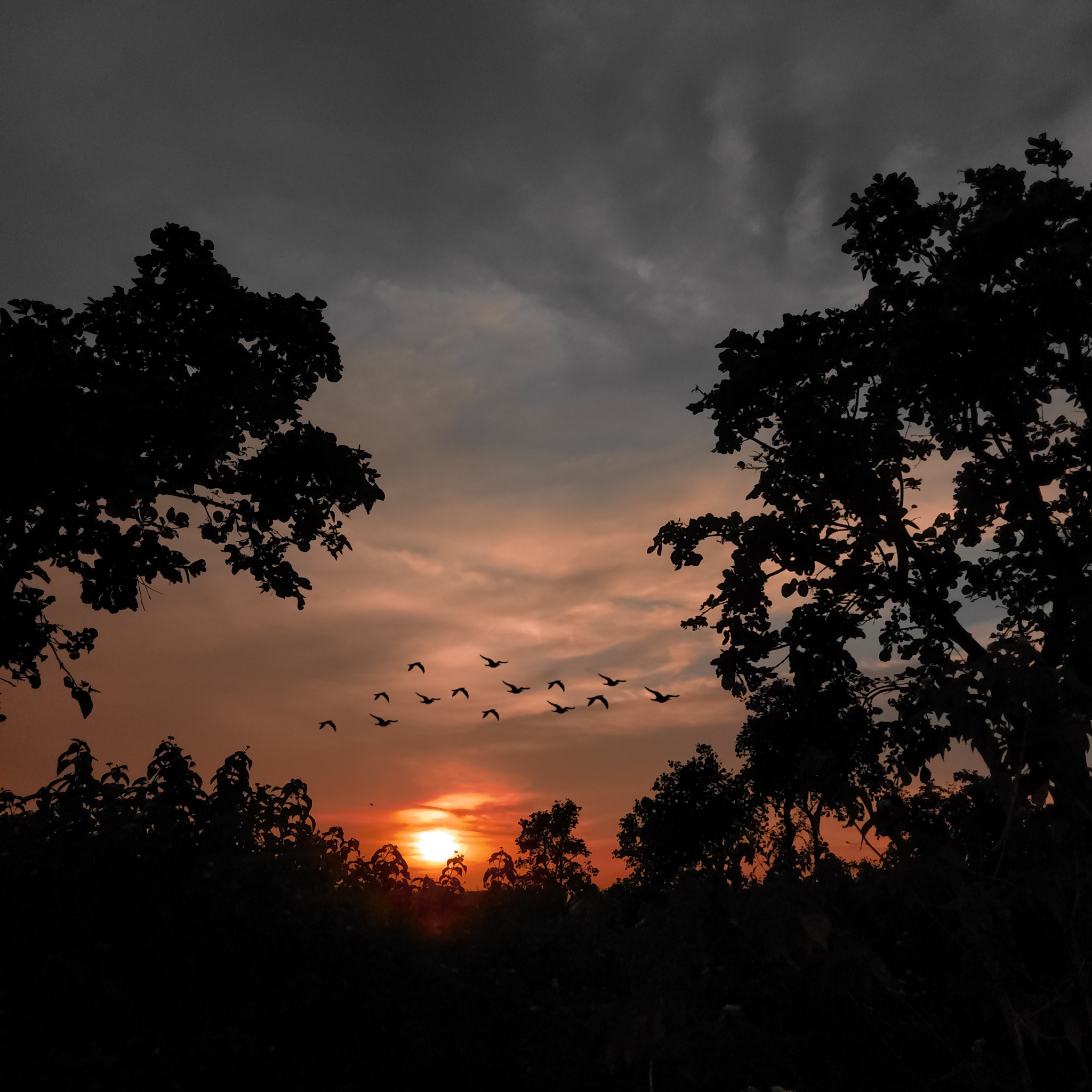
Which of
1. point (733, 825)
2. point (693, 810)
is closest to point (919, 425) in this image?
point (733, 825)

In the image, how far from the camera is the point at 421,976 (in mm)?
9539

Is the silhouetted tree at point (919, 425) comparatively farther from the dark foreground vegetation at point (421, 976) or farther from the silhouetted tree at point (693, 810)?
the silhouetted tree at point (693, 810)

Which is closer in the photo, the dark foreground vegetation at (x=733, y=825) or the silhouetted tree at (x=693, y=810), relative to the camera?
the dark foreground vegetation at (x=733, y=825)

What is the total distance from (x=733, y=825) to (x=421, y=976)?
4.93 m

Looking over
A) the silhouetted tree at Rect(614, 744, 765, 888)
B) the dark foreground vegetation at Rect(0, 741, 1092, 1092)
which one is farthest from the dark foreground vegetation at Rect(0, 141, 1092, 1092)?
the silhouetted tree at Rect(614, 744, 765, 888)

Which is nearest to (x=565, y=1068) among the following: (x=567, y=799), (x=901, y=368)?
(x=901, y=368)

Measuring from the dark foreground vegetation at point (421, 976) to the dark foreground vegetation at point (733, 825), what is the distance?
38 mm

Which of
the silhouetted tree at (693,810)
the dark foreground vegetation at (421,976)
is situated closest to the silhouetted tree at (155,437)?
the dark foreground vegetation at (421,976)

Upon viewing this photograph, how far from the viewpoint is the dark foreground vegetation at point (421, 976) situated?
20.2ft

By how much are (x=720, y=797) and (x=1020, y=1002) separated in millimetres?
43112

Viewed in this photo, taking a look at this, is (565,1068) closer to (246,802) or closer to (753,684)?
(246,802)

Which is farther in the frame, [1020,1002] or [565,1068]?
[565,1068]

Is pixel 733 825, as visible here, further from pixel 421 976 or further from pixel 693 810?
pixel 693 810

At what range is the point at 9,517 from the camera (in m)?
14.8
